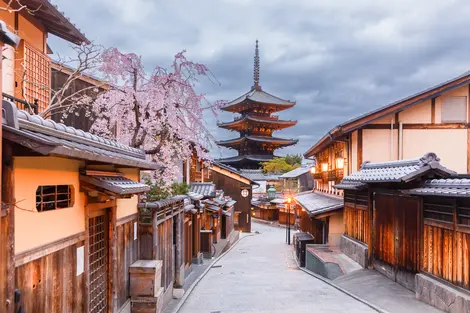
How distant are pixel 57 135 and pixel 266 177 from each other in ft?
186

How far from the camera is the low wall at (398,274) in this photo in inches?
473

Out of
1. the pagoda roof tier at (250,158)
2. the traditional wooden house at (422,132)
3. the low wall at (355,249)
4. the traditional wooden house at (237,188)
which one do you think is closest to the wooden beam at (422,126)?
the traditional wooden house at (422,132)

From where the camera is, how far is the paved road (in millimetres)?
11133

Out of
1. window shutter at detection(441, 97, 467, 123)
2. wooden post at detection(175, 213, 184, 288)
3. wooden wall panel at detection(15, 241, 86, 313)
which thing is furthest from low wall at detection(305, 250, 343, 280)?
wooden wall panel at detection(15, 241, 86, 313)

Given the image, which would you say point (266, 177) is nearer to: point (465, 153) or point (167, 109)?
point (465, 153)

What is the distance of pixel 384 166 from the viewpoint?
47.7 feet

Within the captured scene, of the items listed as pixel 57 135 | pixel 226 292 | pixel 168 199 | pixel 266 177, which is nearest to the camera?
pixel 57 135

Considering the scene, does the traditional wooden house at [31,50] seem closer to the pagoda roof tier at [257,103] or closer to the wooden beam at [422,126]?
the wooden beam at [422,126]

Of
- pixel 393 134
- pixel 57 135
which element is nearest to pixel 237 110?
pixel 393 134

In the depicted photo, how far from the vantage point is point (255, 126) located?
63188 millimetres

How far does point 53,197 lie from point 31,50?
8.11 metres

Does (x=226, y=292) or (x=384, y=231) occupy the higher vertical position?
(x=384, y=231)

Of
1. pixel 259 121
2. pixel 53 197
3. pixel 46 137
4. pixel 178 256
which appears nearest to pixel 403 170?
pixel 178 256

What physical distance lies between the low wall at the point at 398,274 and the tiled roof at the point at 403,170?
3.16 meters
